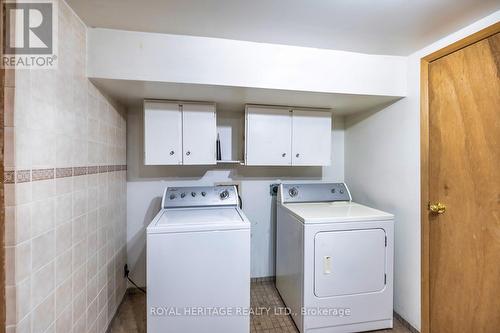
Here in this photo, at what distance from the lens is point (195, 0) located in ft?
3.88

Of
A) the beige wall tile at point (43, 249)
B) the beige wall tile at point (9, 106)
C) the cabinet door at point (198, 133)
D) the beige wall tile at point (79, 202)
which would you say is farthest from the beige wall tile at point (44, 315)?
the cabinet door at point (198, 133)

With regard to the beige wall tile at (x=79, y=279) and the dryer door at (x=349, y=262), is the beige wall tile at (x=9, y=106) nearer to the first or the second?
the beige wall tile at (x=79, y=279)

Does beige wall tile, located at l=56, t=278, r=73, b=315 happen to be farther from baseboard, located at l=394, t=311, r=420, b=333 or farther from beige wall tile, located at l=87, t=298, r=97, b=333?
baseboard, located at l=394, t=311, r=420, b=333

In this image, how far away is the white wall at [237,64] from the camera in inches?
56.9

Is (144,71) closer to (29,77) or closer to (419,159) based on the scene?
(29,77)

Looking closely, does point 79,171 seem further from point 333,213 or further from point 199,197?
point 333,213

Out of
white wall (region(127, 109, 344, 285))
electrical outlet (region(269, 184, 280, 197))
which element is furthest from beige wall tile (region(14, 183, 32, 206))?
electrical outlet (region(269, 184, 280, 197))

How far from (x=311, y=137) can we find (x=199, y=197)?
1.17m

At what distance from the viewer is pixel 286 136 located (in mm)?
2164

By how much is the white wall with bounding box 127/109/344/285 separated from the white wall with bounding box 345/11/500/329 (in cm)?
50

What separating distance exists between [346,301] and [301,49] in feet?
6.16

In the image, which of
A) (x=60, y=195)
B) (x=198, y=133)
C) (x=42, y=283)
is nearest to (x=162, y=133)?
(x=198, y=133)

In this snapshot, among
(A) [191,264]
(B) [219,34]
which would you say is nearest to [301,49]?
(B) [219,34]

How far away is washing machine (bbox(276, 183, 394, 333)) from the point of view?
66.6 inches
